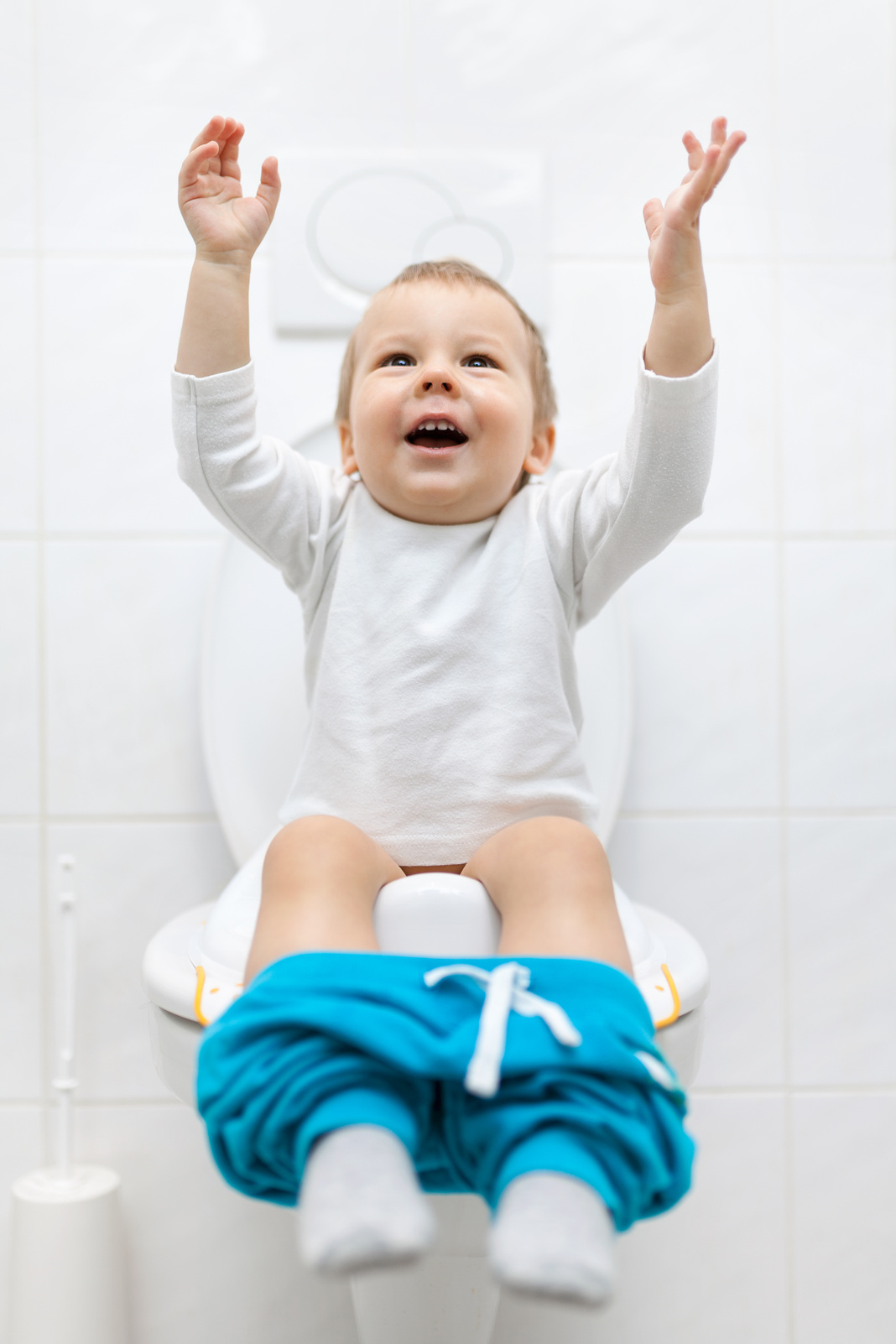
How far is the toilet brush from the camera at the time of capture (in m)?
1.00

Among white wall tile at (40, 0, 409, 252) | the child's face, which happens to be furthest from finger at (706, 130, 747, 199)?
white wall tile at (40, 0, 409, 252)

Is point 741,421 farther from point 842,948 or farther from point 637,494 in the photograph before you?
point 842,948

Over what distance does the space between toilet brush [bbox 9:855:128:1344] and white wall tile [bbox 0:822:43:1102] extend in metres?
0.07

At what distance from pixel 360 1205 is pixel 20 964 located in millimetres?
802

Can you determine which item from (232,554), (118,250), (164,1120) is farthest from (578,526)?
(164,1120)

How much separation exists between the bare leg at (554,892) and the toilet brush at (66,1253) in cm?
59

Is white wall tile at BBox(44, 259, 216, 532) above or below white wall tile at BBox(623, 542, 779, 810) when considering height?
above

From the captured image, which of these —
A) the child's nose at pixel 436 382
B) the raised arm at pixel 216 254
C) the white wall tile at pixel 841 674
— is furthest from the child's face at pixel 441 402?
the white wall tile at pixel 841 674

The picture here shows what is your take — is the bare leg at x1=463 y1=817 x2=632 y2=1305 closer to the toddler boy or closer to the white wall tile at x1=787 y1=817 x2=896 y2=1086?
the toddler boy

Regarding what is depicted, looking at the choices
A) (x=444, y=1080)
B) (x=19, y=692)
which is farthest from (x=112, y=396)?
(x=444, y=1080)

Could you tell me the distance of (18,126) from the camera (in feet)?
3.72

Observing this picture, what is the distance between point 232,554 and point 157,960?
1.43 feet

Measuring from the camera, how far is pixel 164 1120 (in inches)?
43.9

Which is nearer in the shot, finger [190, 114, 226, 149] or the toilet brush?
finger [190, 114, 226, 149]
